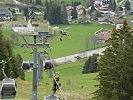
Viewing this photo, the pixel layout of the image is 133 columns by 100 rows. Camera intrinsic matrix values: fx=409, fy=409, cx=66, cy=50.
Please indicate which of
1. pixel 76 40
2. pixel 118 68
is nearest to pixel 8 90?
pixel 118 68

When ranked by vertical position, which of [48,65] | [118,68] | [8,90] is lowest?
[118,68]

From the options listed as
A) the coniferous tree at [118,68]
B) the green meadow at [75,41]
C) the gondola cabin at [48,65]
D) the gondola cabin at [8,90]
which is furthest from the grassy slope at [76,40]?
the gondola cabin at [8,90]

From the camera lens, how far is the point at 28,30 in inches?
399

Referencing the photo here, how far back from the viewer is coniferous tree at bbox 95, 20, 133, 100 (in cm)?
2245

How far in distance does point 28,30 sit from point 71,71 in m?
85.9

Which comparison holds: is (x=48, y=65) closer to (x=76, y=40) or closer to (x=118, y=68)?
(x=118, y=68)

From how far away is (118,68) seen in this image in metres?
22.5

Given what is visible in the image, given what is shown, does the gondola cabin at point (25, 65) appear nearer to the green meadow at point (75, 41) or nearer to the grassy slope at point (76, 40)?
the green meadow at point (75, 41)

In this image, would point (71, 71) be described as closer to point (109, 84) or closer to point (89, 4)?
point (109, 84)

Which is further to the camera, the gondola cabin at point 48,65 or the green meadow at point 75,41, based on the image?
the green meadow at point 75,41

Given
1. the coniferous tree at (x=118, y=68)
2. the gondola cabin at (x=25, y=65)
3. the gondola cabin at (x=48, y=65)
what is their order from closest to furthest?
1. the gondola cabin at (x=25, y=65)
2. the gondola cabin at (x=48, y=65)
3. the coniferous tree at (x=118, y=68)

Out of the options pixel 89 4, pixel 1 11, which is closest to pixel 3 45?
pixel 1 11

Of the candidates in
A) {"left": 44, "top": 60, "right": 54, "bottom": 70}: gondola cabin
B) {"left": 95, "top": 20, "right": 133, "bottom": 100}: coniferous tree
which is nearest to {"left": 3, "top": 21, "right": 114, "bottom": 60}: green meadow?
{"left": 95, "top": 20, "right": 133, "bottom": 100}: coniferous tree

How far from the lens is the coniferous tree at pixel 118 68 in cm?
2245
